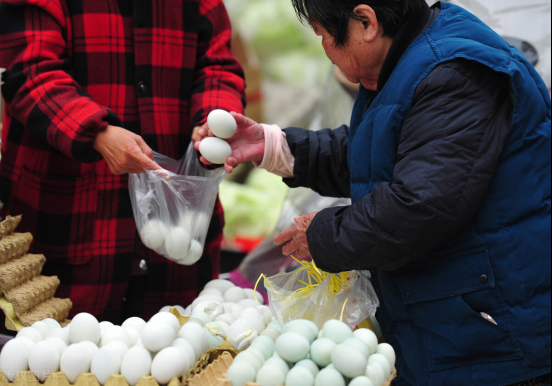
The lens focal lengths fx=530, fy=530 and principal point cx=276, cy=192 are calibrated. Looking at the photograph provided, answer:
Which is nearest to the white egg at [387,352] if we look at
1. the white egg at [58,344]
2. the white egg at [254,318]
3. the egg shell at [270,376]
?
the egg shell at [270,376]

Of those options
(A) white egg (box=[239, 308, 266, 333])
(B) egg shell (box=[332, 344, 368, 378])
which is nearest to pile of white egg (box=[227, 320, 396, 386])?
(B) egg shell (box=[332, 344, 368, 378])

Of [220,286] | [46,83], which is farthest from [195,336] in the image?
[46,83]

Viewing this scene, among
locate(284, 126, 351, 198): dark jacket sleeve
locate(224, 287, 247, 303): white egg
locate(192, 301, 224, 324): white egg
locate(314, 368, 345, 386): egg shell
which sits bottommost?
locate(224, 287, 247, 303): white egg

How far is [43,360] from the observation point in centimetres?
110

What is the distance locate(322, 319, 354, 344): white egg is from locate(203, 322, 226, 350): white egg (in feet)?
1.10

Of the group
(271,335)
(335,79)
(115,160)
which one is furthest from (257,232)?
(271,335)

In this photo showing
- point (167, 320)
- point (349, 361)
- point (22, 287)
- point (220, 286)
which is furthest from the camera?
point (220, 286)

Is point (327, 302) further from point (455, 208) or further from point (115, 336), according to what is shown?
point (115, 336)

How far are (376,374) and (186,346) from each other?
411 mm

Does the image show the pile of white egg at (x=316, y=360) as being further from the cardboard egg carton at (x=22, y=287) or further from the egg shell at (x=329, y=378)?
the cardboard egg carton at (x=22, y=287)

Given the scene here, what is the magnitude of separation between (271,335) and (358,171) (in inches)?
17.4

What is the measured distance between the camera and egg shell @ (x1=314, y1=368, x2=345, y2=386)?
0.97 metres

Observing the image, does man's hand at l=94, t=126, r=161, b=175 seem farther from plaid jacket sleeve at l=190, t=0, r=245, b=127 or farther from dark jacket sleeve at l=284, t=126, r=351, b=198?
dark jacket sleeve at l=284, t=126, r=351, b=198

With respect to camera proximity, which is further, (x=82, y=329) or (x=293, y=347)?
(x=82, y=329)
